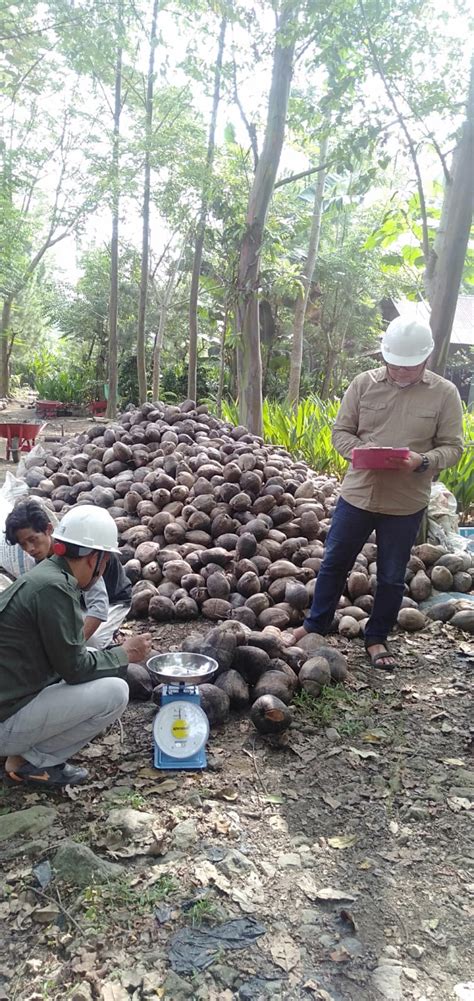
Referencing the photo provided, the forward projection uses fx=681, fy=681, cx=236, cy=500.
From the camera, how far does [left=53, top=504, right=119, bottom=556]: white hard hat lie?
8.86ft

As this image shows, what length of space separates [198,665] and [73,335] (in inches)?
856

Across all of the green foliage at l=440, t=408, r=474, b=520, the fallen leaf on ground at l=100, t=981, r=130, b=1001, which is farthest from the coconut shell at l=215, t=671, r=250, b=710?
the green foliage at l=440, t=408, r=474, b=520

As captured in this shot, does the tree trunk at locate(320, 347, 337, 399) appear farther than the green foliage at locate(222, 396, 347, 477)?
Yes

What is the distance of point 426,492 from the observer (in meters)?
3.94

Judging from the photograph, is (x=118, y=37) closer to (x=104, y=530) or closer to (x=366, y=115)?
(x=366, y=115)

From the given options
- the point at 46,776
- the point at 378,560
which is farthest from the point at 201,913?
the point at 378,560

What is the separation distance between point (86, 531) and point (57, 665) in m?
0.53

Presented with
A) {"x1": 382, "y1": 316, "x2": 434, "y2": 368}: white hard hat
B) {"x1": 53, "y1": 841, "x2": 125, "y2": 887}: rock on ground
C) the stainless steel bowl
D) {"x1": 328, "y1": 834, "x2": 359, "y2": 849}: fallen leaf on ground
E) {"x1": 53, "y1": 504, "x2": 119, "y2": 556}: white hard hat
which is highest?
{"x1": 382, "y1": 316, "x2": 434, "y2": 368}: white hard hat

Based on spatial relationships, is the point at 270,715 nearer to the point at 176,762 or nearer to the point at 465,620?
the point at 176,762

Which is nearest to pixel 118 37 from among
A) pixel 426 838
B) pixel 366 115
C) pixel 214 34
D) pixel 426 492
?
pixel 214 34

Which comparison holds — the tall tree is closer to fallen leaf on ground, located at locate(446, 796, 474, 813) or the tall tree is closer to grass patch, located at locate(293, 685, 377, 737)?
grass patch, located at locate(293, 685, 377, 737)

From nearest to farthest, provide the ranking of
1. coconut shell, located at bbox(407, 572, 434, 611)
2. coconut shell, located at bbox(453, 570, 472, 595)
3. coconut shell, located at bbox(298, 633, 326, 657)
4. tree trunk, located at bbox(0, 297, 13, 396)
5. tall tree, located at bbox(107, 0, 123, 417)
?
coconut shell, located at bbox(298, 633, 326, 657) → coconut shell, located at bbox(407, 572, 434, 611) → coconut shell, located at bbox(453, 570, 472, 595) → tall tree, located at bbox(107, 0, 123, 417) → tree trunk, located at bbox(0, 297, 13, 396)

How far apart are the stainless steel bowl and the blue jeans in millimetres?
1201

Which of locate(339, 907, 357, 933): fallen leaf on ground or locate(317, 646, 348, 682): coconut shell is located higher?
locate(317, 646, 348, 682): coconut shell
